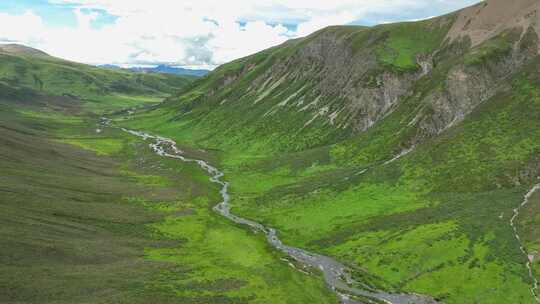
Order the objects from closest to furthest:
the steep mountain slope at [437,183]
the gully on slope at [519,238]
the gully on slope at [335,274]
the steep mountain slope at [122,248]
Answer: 1. the gully on slope at [519,238]
2. the steep mountain slope at [122,248]
3. the gully on slope at [335,274]
4. the steep mountain slope at [437,183]

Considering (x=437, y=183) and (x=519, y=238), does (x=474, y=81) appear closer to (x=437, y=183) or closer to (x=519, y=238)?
(x=437, y=183)

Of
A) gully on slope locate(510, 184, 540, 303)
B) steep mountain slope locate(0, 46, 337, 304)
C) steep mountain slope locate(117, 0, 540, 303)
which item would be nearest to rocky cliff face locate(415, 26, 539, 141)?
steep mountain slope locate(117, 0, 540, 303)

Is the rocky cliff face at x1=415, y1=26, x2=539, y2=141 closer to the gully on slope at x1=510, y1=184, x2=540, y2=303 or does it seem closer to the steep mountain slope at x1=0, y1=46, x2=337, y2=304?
the gully on slope at x1=510, y1=184, x2=540, y2=303

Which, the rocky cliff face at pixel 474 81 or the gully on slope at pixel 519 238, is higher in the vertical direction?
the rocky cliff face at pixel 474 81

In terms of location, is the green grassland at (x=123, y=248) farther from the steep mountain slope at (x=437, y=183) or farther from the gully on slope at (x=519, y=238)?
the gully on slope at (x=519, y=238)

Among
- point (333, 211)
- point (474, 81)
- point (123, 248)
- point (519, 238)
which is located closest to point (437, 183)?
point (333, 211)

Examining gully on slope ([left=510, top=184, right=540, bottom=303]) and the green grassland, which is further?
the green grassland

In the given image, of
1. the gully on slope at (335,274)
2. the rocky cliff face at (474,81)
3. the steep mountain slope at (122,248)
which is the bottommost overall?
the gully on slope at (335,274)

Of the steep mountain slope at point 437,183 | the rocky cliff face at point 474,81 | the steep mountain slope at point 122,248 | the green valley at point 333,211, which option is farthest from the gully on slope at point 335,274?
the rocky cliff face at point 474,81

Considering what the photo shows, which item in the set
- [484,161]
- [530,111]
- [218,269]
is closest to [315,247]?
[218,269]

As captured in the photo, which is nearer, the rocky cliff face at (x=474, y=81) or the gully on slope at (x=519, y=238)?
the gully on slope at (x=519, y=238)

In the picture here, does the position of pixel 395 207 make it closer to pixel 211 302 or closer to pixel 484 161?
pixel 484 161
